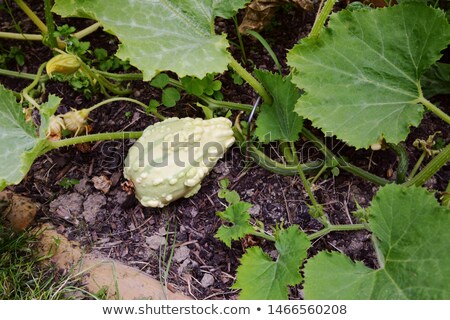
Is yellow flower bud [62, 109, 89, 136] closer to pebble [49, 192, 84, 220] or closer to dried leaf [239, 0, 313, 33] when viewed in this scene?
pebble [49, 192, 84, 220]

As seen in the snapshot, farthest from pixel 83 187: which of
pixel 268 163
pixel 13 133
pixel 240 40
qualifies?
pixel 240 40

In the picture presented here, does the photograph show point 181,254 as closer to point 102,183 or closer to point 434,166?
point 102,183

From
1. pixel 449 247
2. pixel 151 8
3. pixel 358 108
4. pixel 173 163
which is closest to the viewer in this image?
pixel 449 247

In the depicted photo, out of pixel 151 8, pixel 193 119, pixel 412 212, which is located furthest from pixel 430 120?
pixel 151 8

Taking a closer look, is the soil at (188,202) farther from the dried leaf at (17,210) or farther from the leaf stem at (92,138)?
the leaf stem at (92,138)

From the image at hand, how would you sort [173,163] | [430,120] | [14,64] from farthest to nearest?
[14,64], [430,120], [173,163]

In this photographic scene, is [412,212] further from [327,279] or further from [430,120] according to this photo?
[430,120]

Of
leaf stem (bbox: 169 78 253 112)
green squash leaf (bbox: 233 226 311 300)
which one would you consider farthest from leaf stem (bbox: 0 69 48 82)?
green squash leaf (bbox: 233 226 311 300)
